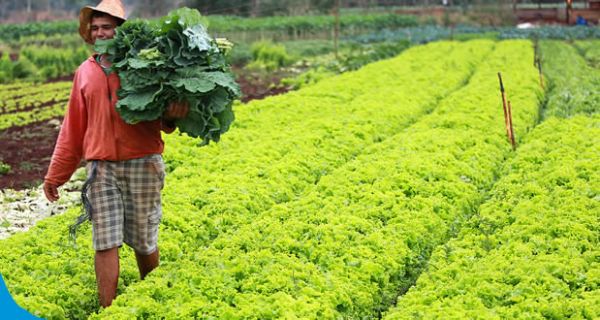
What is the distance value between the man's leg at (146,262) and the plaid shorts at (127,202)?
0.09 meters

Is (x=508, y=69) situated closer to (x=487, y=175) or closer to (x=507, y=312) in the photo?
(x=487, y=175)

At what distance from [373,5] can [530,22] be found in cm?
1300

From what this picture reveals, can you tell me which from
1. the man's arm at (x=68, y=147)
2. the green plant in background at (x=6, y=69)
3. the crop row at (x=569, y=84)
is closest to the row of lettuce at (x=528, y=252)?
the man's arm at (x=68, y=147)

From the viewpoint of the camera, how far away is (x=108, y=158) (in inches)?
276

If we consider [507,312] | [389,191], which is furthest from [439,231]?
[507,312]

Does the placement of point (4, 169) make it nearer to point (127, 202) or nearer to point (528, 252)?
point (127, 202)

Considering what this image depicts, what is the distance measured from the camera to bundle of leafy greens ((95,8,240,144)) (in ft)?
22.7

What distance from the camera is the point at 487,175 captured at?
11.7m

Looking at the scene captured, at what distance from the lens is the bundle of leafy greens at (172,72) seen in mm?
6930

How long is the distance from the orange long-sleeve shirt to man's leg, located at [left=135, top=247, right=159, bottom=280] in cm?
103

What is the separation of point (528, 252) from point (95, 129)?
441 centimetres

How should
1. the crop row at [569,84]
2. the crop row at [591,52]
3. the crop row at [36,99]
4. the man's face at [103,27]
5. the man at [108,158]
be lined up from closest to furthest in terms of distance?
the man at [108,158] → the man's face at [103,27] → the crop row at [569,84] → the crop row at [36,99] → the crop row at [591,52]

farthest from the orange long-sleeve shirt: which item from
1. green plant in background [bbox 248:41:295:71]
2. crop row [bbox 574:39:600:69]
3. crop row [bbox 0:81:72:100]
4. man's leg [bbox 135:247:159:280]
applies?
green plant in background [bbox 248:41:295:71]

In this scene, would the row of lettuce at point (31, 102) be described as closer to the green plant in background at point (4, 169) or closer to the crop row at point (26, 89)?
the crop row at point (26, 89)
